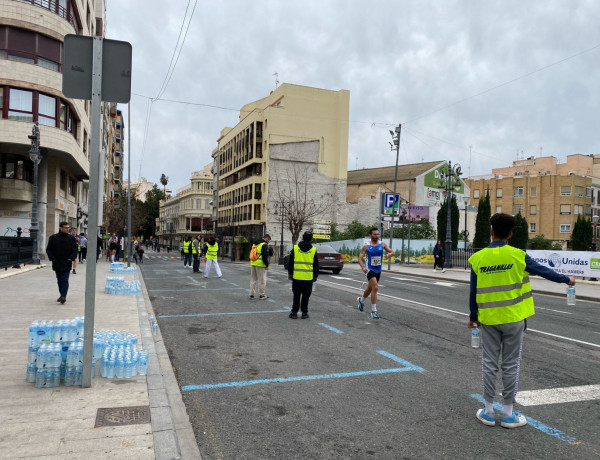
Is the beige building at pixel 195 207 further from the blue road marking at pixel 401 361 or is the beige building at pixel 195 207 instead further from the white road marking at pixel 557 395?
the white road marking at pixel 557 395

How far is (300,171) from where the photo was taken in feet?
189

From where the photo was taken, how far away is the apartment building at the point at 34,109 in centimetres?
2619

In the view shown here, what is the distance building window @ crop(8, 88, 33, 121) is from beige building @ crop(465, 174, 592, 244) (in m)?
60.1

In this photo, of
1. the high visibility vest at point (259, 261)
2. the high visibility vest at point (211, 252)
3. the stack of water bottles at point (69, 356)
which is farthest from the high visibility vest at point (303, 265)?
the high visibility vest at point (211, 252)

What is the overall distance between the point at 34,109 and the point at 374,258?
24.6m

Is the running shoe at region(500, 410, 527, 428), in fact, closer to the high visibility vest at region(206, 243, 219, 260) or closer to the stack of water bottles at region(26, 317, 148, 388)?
the stack of water bottles at region(26, 317, 148, 388)

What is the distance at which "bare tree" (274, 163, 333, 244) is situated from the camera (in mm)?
55125

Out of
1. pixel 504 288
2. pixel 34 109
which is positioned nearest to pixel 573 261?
pixel 504 288

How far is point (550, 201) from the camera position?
69750 mm

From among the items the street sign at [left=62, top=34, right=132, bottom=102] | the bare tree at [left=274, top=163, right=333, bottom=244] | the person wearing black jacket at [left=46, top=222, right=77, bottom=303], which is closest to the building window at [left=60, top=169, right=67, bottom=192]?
the bare tree at [left=274, top=163, right=333, bottom=244]

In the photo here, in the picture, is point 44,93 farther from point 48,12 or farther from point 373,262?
point 373,262

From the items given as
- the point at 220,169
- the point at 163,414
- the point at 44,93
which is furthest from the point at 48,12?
the point at 220,169

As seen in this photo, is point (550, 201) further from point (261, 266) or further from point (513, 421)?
point (513, 421)

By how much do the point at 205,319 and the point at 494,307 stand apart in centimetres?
638
